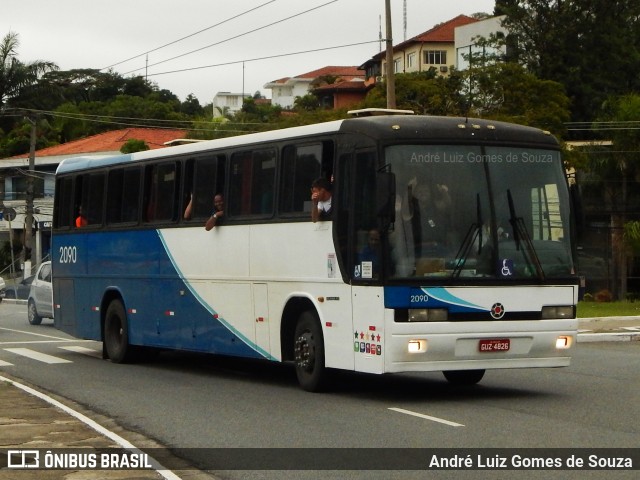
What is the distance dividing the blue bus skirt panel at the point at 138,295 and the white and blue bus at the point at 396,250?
0.53ft

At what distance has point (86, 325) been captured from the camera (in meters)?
21.8

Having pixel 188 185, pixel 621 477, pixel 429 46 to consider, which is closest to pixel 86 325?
pixel 188 185

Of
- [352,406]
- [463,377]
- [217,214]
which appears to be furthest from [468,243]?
[217,214]

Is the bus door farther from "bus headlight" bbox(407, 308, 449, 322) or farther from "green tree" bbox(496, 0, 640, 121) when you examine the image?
"green tree" bbox(496, 0, 640, 121)

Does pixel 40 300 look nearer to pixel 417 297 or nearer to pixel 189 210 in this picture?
pixel 189 210

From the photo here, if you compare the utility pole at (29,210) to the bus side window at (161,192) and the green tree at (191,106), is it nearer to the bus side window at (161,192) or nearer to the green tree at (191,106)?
the bus side window at (161,192)

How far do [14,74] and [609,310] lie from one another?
57.6 metres

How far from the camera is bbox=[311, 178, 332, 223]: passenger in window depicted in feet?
48.1

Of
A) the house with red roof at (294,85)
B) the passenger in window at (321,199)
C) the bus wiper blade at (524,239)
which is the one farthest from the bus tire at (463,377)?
the house with red roof at (294,85)

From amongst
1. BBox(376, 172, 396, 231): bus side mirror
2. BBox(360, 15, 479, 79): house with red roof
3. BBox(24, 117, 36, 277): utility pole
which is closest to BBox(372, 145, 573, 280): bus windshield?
BBox(376, 172, 396, 231): bus side mirror

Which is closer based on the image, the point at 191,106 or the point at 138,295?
the point at 138,295

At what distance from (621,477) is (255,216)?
821 centimetres

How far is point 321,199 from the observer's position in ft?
48.3

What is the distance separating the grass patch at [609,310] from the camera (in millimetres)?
31878
